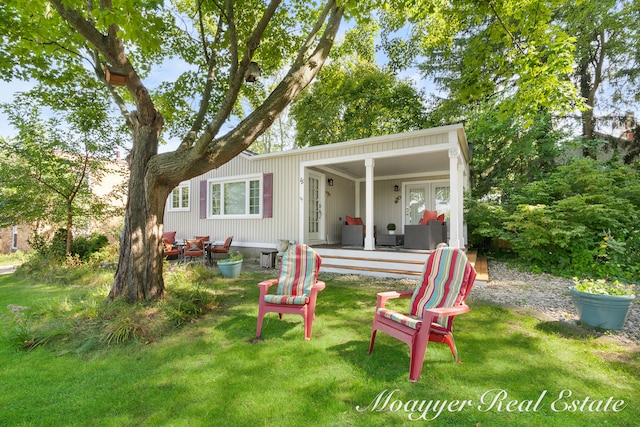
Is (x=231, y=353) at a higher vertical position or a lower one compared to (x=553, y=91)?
lower

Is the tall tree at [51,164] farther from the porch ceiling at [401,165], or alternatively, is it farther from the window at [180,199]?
the porch ceiling at [401,165]

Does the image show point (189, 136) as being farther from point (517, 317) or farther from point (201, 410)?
point (517, 317)

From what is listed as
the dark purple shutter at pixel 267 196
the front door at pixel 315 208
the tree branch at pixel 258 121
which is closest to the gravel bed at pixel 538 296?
the tree branch at pixel 258 121

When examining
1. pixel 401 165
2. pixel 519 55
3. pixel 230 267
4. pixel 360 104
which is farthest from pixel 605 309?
pixel 360 104

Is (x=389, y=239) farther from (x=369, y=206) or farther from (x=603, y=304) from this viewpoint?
(x=603, y=304)

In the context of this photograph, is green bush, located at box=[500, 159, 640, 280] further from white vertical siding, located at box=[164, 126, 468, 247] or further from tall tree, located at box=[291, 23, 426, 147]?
tall tree, located at box=[291, 23, 426, 147]

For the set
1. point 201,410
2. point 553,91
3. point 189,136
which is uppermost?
point 553,91

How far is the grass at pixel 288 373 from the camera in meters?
2.02

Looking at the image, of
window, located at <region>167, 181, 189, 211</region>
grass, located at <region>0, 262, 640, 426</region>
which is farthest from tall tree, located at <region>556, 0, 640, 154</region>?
window, located at <region>167, 181, 189, 211</region>

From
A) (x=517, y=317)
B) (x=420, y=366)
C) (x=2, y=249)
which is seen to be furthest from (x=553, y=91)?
(x=2, y=249)

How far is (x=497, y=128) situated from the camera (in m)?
9.41

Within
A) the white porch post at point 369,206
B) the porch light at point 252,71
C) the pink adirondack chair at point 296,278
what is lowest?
the pink adirondack chair at point 296,278

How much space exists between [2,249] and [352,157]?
18.4 meters

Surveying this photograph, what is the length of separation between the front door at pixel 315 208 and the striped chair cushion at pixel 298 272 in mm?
4393
